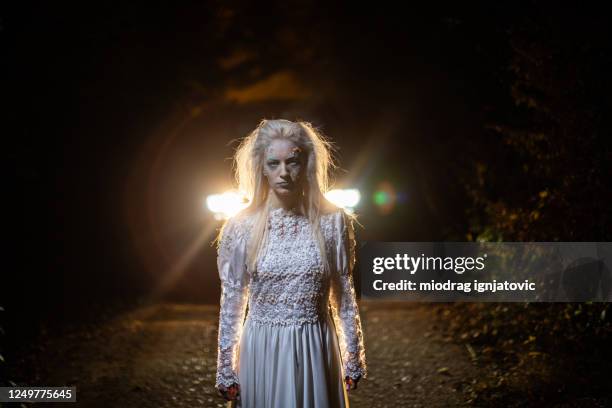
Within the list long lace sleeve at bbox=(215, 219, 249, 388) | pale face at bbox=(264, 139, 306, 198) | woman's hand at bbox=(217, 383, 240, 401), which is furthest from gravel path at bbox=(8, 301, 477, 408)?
pale face at bbox=(264, 139, 306, 198)

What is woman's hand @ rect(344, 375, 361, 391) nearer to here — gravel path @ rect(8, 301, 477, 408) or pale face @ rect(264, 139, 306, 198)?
pale face @ rect(264, 139, 306, 198)

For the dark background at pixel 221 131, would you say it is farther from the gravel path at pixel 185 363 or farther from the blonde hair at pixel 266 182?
the blonde hair at pixel 266 182

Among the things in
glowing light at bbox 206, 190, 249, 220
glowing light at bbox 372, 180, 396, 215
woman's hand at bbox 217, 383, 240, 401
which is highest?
glowing light at bbox 372, 180, 396, 215

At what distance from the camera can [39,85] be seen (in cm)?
868

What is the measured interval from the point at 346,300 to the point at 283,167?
0.73m

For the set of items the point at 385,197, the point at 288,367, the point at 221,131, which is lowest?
the point at 288,367

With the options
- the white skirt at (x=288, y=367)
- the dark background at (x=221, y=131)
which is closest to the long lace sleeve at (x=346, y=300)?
the white skirt at (x=288, y=367)

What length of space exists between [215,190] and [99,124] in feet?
7.22

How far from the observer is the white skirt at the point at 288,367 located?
3117 millimetres

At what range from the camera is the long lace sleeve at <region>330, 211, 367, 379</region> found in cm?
322

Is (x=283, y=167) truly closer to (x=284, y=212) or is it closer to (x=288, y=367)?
(x=284, y=212)

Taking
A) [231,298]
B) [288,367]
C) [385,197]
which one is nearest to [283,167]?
[231,298]

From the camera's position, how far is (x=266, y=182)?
131 inches

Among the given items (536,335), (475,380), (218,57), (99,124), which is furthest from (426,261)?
(218,57)
